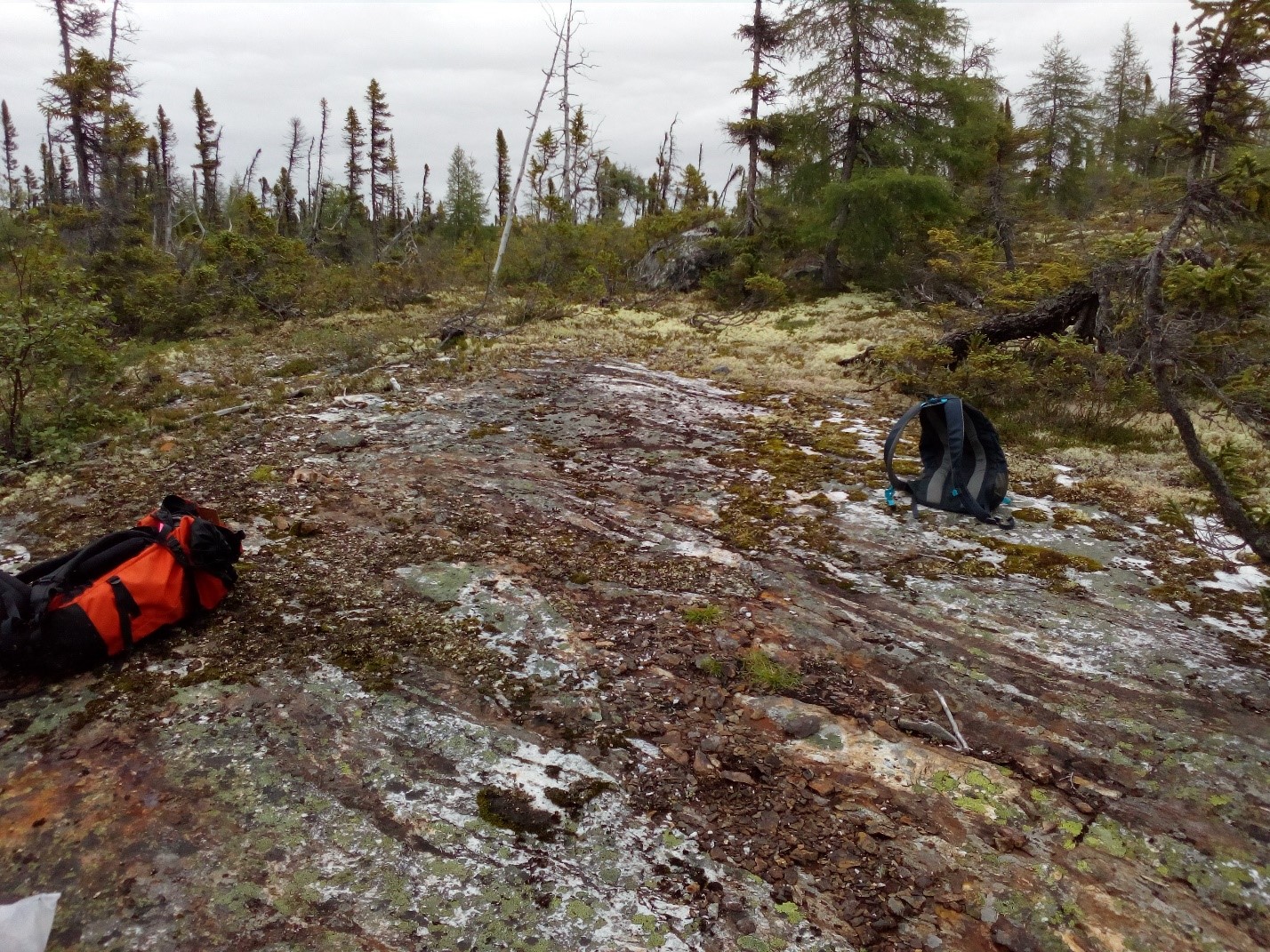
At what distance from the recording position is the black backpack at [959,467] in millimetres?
5910

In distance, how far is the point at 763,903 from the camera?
2496 millimetres

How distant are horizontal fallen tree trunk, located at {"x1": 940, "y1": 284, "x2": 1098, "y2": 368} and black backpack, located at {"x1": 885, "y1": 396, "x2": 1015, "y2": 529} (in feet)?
12.7

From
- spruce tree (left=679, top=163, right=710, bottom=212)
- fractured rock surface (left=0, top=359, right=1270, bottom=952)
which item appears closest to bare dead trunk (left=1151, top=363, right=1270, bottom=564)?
fractured rock surface (left=0, top=359, right=1270, bottom=952)

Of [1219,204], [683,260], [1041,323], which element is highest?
[683,260]

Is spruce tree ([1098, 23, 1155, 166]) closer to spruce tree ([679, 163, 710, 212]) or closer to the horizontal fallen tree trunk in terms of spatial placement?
spruce tree ([679, 163, 710, 212])

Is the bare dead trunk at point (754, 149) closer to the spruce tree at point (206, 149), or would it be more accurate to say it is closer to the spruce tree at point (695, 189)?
the spruce tree at point (695, 189)

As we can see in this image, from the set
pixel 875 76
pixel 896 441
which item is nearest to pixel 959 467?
pixel 896 441

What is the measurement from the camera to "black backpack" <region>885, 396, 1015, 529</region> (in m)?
5.91

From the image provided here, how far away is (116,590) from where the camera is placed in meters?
3.66

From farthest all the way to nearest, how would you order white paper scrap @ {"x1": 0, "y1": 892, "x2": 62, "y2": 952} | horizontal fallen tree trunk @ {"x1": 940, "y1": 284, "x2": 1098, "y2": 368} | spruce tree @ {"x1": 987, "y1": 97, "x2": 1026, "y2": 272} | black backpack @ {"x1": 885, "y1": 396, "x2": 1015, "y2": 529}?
spruce tree @ {"x1": 987, "y1": 97, "x2": 1026, "y2": 272}
horizontal fallen tree trunk @ {"x1": 940, "y1": 284, "x2": 1098, "y2": 368}
black backpack @ {"x1": 885, "y1": 396, "x2": 1015, "y2": 529}
white paper scrap @ {"x1": 0, "y1": 892, "x2": 62, "y2": 952}

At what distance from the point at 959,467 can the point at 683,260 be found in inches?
654

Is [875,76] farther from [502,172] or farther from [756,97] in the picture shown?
[502,172]

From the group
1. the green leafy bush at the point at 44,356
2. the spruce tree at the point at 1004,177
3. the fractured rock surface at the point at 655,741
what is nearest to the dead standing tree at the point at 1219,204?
the fractured rock surface at the point at 655,741

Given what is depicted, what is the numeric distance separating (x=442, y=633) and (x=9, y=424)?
6078 millimetres
